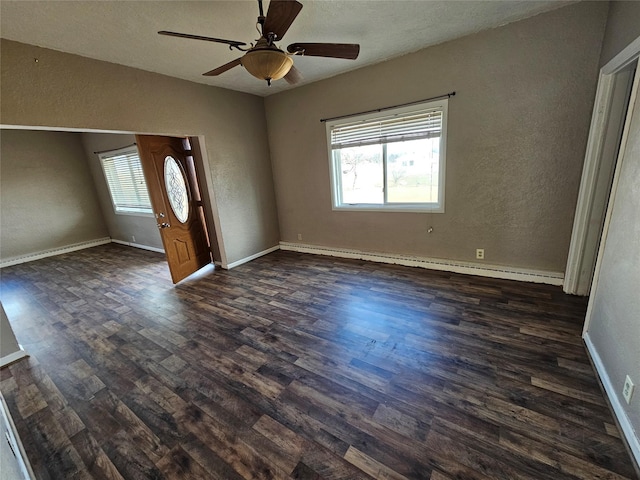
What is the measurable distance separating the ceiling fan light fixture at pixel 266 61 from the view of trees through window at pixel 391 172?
216cm

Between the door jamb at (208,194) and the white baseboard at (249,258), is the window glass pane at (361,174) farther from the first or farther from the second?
the door jamb at (208,194)

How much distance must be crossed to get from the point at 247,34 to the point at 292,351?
9.43 feet

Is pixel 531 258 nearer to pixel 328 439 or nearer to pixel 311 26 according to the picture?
pixel 328 439

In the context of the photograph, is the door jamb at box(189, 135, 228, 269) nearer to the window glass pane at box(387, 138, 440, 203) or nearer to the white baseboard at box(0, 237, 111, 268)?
the window glass pane at box(387, 138, 440, 203)

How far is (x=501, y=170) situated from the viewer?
293cm

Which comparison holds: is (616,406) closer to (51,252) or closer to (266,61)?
(266,61)

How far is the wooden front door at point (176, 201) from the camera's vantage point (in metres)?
3.52

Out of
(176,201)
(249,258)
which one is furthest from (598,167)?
(176,201)

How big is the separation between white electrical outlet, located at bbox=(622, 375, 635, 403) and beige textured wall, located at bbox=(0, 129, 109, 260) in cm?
874

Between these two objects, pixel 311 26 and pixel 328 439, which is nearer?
pixel 328 439

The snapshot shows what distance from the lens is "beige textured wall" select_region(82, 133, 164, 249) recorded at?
5.41 m

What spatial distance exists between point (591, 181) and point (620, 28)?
1155 millimetres

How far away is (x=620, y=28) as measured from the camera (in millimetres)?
1949

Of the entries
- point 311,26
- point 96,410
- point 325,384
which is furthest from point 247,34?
point 96,410
